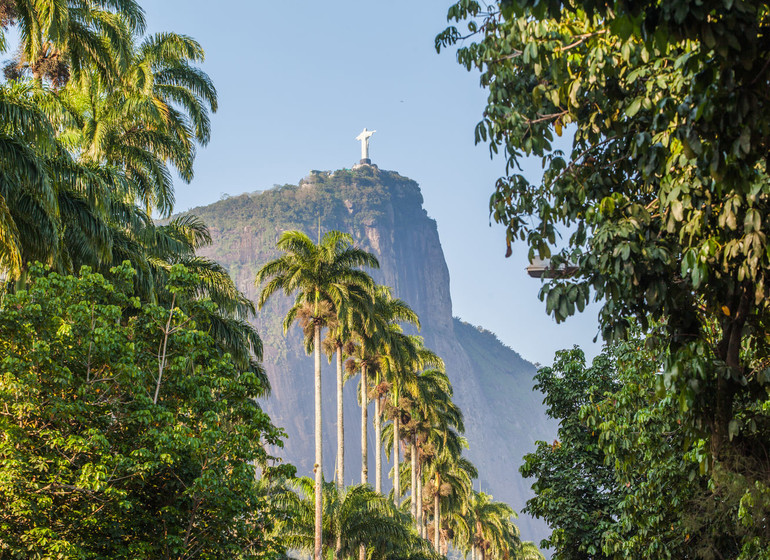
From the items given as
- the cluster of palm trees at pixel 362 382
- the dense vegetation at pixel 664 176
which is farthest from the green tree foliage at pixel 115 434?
the dense vegetation at pixel 664 176

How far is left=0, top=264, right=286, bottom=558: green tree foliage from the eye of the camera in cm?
1158

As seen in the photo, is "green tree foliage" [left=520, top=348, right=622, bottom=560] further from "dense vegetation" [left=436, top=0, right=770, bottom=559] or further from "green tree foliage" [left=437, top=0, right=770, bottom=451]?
"green tree foliage" [left=437, top=0, right=770, bottom=451]

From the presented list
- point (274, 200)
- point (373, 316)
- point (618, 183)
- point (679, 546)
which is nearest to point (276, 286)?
point (373, 316)

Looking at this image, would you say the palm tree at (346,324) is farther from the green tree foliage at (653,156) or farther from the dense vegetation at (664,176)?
the green tree foliage at (653,156)

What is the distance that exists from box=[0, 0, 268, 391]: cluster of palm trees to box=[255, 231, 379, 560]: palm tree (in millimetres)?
4600

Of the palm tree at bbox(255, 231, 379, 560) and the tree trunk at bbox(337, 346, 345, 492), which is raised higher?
the palm tree at bbox(255, 231, 379, 560)

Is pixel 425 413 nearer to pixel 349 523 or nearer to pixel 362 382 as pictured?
pixel 362 382

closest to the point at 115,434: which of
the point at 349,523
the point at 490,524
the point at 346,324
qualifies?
the point at 349,523

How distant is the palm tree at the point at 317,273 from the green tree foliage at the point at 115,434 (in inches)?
599

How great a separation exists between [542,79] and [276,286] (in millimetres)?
23759

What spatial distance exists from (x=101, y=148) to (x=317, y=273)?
11245 mm

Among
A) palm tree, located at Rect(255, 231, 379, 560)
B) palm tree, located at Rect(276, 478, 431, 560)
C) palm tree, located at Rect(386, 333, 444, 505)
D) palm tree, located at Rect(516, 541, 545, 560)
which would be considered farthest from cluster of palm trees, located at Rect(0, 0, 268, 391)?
palm tree, located at Rect(516, 541, 545, 560)

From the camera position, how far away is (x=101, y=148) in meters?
21.6

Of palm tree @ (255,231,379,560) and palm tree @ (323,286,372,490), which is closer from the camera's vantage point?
palm tree @ (255,231,379,560)
